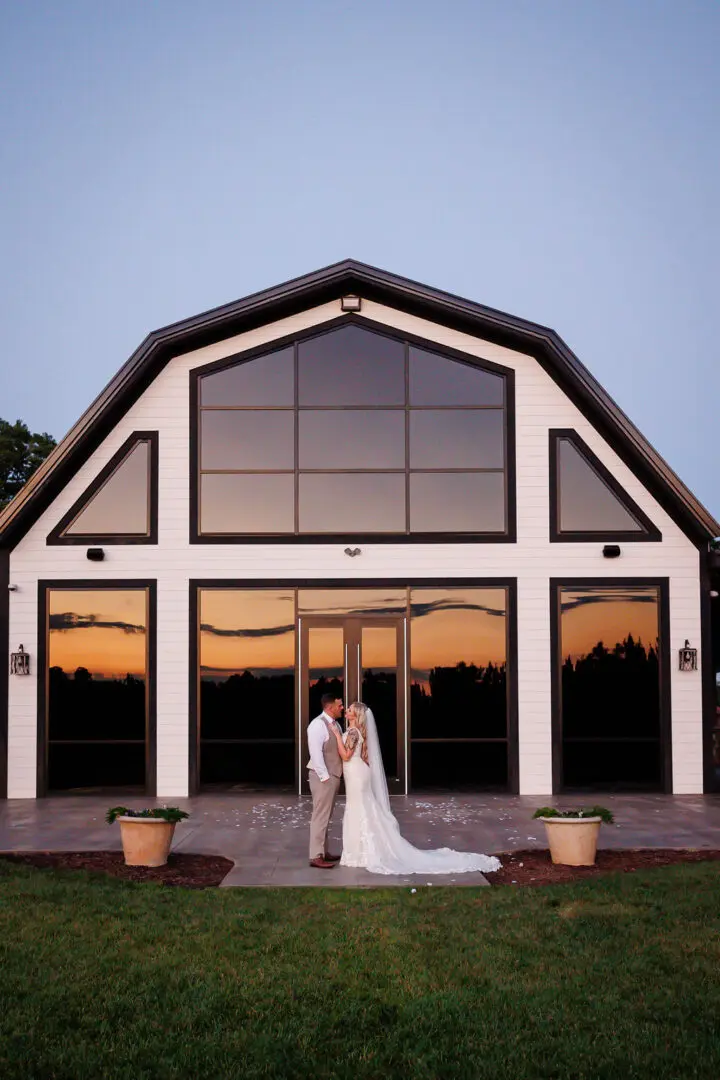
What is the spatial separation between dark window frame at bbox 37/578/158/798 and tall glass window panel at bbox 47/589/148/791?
5 centimetres

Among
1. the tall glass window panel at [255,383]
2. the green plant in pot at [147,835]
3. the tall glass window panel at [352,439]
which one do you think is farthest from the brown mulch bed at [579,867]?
the tall glass window panel at [255,383]

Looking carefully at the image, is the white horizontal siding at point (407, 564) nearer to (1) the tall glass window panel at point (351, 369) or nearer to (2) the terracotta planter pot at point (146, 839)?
(1) the tall glass window panel at point (351, 369)

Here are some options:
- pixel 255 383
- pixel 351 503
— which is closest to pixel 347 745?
pixel 351 503

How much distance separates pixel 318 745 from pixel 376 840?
111cm

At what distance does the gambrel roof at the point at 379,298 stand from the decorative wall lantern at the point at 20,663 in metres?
1.60

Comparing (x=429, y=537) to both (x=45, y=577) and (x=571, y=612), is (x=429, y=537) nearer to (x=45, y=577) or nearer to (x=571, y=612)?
(x=571, y=612)

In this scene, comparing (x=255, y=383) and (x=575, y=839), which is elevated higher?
(x=255, y=383)

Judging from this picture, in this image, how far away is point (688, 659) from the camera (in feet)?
48.7

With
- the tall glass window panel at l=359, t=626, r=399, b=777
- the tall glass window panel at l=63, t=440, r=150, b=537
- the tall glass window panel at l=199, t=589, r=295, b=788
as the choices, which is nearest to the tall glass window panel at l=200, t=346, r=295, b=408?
the tall glass window panel at l=63, t=440, r=150, b=537

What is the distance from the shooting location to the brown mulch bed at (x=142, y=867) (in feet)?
30.2

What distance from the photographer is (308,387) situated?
15.4 meters

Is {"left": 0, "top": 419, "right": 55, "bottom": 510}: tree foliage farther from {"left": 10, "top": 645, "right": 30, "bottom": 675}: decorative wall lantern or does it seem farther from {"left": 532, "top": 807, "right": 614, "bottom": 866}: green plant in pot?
{"left": 532, "top": 807, "right": 614, "bottom": 866}: green plant in pot

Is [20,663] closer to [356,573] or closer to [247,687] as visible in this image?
[247,687]

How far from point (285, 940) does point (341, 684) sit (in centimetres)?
794
